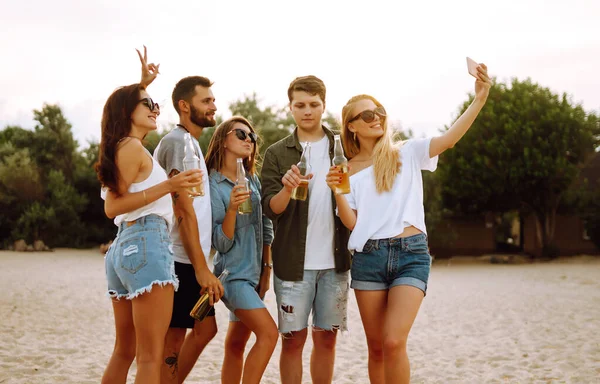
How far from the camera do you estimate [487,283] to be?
18.6 meters

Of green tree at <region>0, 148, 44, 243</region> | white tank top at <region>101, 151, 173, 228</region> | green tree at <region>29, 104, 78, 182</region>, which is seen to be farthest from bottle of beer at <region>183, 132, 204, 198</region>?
green tree at <region>29, 104, 78, 182</region>

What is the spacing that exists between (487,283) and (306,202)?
15.2 m

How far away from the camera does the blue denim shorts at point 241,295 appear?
174 inches

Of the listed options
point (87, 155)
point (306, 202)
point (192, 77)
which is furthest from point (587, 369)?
point (87, 155)

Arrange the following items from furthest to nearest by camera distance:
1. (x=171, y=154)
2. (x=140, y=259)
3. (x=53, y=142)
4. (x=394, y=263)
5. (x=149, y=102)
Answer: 1. (x=53, y=142)
2. (x=171, y=154)
3. (x=394, y=263)
4. (x=149, y=102)
5. (x=140, y=259)

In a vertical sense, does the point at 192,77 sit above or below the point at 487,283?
above

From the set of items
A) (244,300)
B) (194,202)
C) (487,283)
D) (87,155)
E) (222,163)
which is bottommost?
(487,283)

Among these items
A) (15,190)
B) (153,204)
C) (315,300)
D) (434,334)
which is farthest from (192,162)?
(15,190)

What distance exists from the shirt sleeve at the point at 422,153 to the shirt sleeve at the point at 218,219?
147 cm

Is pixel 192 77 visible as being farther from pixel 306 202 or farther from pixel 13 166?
pixel 13 166

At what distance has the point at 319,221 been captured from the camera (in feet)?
15.7

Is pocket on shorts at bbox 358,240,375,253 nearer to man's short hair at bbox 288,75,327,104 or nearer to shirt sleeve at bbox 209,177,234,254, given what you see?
shirt sleeve at bbox 209,177,234,254

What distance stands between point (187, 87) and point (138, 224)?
1.35 meters

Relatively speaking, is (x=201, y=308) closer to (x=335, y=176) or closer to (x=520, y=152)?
(x=335, y=176)
